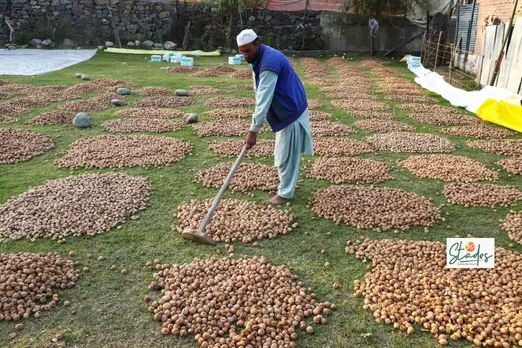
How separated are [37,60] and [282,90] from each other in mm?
13427

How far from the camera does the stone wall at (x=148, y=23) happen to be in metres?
18.6

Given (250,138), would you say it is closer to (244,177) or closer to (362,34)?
(244,177)

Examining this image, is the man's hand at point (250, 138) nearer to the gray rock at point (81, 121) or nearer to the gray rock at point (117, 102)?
the gray rock at point (81, 121)

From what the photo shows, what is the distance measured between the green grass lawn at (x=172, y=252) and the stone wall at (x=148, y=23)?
1411cm

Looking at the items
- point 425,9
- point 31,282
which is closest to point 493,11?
point 425,9

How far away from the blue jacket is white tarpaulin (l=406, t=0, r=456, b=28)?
14158 millimetres

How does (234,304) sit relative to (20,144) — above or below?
below

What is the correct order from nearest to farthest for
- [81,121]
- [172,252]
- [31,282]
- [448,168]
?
1. [31,282]
2. [172,252]
3. [448,168]
4. [81,121]

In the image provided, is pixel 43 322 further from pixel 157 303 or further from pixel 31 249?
pixel 31 249

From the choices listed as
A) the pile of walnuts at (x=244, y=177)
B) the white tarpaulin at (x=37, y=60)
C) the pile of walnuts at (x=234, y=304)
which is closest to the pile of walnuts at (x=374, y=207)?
the pile of walnuts at (x=244, y=177)

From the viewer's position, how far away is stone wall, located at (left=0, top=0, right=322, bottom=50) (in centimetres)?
1861

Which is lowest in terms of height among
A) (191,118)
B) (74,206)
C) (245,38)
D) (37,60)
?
(74,206)

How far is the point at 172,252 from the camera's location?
357 cm

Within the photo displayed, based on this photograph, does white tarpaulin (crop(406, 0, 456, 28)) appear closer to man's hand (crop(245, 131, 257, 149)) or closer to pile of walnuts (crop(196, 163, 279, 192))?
pile of walnuts (crop(196, 163, 279, 192))
